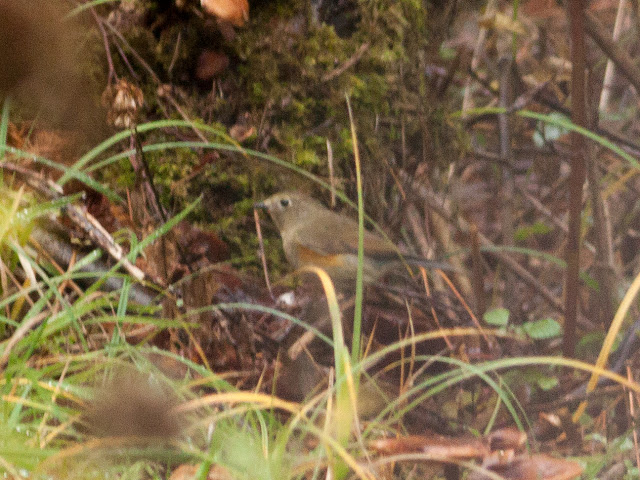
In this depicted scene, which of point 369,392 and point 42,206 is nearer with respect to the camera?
point 369,392

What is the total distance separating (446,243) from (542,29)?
103 centimetres

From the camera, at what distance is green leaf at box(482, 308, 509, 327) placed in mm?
1511

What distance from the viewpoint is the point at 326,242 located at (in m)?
1.49

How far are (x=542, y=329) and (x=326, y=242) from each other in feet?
2.05

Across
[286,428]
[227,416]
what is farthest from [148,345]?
[286,428]

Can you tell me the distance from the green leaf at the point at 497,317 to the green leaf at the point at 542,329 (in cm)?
6

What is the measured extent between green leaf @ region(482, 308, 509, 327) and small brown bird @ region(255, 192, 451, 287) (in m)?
0.18

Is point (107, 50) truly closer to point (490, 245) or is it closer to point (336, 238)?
point (336, 238)

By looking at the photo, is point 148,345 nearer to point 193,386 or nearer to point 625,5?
point 193,386

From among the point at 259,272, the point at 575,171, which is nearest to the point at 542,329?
the point at 575,171

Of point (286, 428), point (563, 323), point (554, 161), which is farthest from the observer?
A: point (554, 161)

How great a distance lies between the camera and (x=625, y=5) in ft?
5.70

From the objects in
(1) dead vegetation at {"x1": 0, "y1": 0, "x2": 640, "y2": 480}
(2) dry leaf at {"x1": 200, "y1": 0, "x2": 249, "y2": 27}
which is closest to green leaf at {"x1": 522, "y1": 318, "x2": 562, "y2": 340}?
(1) dead vegetation at {"x1": 0, "y1": 0, "x2": 640, "y2": 480}

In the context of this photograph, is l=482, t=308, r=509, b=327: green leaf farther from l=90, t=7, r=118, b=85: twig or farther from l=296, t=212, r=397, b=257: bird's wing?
l=90, t=7, r=118, b=85: twig
